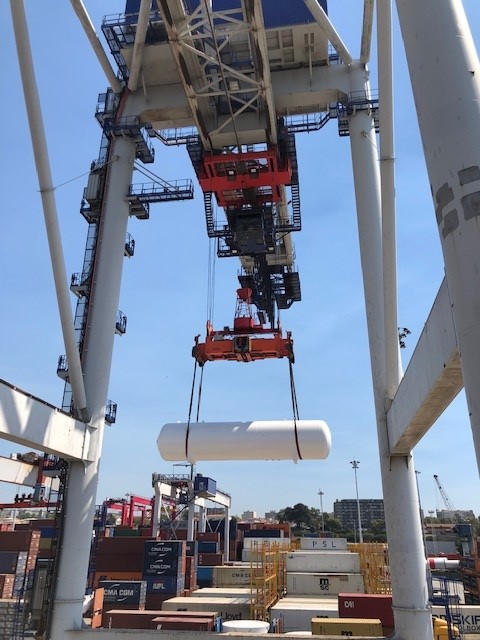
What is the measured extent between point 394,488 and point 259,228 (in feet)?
32.4

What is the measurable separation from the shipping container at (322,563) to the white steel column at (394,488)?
2017cm

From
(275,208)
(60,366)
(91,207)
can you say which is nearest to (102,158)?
(91,207)

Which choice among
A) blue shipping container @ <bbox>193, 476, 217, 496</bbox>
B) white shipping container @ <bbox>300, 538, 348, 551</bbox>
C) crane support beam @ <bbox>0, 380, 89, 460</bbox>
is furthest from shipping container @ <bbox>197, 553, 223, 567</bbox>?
crane support beam @ <bbox>0, 380, 89, 460</bbox>

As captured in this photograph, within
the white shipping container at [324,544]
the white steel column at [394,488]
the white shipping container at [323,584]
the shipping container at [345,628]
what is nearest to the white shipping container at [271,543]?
the white shipping container at [324,544]

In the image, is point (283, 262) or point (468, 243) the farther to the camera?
point (283, 262)

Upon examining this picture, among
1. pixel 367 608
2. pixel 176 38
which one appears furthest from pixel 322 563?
pixel 176 38

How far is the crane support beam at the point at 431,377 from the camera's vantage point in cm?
530

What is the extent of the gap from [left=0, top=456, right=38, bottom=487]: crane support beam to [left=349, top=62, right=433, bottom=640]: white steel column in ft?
83.2

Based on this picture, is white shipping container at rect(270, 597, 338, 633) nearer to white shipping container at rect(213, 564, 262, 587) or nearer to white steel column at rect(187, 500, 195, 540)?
white shipping container at rect(213, 564, 262, 587)

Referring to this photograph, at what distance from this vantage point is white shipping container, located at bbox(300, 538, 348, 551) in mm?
41375

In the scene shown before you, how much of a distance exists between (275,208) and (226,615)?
61.1 feet

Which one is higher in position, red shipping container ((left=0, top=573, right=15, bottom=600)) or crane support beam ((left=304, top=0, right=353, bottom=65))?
crane support beam ((left=304, top=0, right=353, bottom=65))

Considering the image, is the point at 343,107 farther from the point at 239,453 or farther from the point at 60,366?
→ the point at 60,366

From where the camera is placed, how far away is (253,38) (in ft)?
38.4
